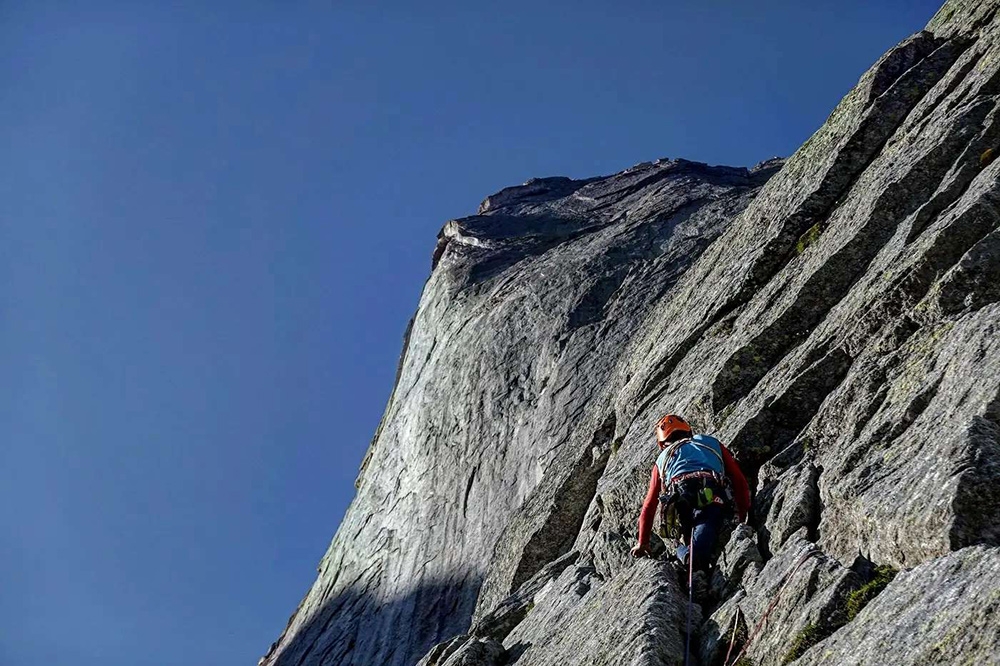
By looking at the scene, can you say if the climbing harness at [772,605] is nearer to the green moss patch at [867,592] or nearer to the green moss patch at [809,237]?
the green moss patch at [867,592]

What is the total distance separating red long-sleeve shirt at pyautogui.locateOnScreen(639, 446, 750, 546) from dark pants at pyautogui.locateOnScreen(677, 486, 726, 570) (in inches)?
11.2

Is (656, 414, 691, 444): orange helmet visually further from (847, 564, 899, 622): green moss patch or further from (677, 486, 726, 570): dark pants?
(847, 564, 899, 622): green moss patch

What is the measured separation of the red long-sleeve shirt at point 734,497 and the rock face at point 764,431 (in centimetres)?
22

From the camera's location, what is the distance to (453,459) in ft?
80.4

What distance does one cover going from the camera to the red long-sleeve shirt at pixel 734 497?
11.1 metres

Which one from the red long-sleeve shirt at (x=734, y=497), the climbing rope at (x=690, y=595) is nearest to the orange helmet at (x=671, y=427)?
the red long-sleeve shirt at (x=734, y=497)

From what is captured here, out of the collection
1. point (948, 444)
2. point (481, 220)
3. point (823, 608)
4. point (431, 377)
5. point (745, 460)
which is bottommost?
point (823, 608)

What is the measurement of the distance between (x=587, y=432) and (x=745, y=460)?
6043 mm

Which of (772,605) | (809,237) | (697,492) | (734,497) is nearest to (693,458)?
(697,492)

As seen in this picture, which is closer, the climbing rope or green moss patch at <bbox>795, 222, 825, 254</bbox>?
the climbing rope

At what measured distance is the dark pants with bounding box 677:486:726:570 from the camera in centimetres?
1045

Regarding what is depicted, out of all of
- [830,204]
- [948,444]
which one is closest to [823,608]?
[948,444]

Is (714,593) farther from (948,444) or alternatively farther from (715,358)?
(715,358)

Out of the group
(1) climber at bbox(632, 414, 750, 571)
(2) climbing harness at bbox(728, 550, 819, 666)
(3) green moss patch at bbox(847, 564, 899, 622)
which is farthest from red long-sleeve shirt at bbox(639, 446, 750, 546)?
(3) green moss patch at bbox(847, 564, 899, 622)
